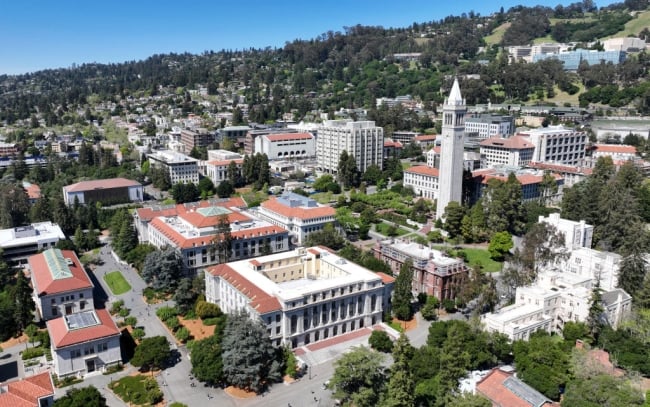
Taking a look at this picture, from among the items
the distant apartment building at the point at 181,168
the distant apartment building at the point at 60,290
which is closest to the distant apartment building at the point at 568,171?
the distant apartment building at the point at 181,168

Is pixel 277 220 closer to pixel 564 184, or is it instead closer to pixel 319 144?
pixel 319 144

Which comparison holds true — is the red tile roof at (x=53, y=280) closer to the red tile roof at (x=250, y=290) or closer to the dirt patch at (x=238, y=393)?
the red tile roof at (x=250, y=290)

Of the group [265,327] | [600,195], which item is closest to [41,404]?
[265,327]

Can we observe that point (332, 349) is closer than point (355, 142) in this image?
Yes

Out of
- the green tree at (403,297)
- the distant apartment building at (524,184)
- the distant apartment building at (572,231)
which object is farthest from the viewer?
the distant apartment building at (524,184)

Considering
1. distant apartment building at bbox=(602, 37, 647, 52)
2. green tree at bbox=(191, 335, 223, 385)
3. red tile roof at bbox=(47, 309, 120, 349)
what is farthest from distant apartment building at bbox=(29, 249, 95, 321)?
distant apartment building at bbox=(602, 37, 647, 52)

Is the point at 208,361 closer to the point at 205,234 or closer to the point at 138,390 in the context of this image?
the point at 138,390

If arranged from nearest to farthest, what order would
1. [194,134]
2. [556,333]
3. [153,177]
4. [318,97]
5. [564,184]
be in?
[556,333]
[564,184]
[153,177]
[194,134]
[318,97]

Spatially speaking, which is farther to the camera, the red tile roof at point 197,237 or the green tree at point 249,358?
the red tile roof at point 197,237
